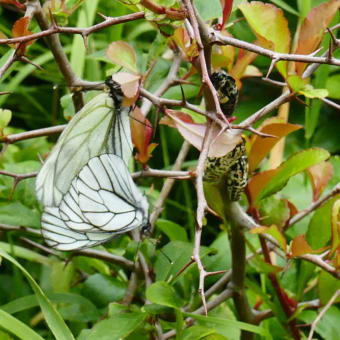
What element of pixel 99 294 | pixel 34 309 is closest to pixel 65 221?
pixel 99 294

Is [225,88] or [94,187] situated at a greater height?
[225,88]

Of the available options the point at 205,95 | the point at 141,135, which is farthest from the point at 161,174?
the point at 205,95

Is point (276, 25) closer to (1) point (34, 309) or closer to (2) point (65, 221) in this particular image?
(2) point (65, 221)

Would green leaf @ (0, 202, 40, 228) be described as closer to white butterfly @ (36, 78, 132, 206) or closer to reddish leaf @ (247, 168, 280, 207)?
white butterfly @ (36, 78, 132, 206)

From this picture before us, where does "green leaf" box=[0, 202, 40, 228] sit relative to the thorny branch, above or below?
below

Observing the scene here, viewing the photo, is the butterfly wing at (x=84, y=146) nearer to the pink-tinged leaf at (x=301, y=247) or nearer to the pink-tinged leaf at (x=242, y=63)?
the pink-tinged leaf at (x=242, y=63)

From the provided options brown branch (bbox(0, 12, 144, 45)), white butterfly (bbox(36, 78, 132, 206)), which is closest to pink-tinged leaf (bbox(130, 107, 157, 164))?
white butterfly (bbox(36, 78, 132, 206))

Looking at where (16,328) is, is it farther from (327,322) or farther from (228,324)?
(327,322)
